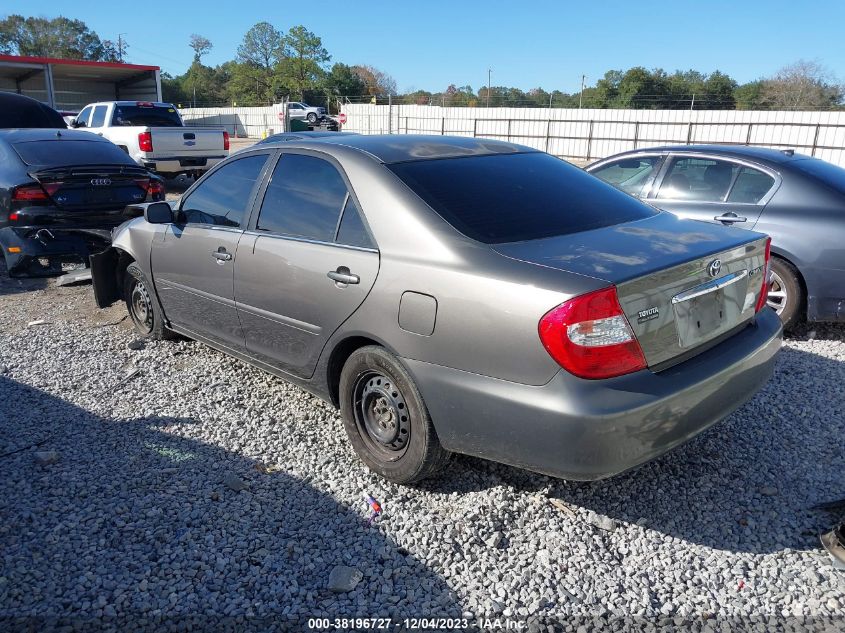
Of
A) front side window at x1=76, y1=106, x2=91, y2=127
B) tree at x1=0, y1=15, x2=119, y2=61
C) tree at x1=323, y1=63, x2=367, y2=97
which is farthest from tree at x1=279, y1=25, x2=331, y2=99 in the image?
front side window at x1=76, y1=106, x2=91, y2=127

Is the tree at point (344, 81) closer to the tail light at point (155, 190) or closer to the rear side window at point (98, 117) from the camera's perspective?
the rear side window at point (98, 117)

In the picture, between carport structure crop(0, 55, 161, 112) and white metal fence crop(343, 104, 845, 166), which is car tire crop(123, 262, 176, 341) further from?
carport structure crop(0, 55, 161, 112)

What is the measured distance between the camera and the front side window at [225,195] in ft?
13.4

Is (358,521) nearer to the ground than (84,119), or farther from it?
nearer to the ground

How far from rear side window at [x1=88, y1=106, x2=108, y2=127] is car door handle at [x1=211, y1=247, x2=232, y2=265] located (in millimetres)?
13254

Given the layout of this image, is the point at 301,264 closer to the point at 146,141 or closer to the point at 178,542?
the point at 178,542

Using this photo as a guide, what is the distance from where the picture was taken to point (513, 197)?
3.35m

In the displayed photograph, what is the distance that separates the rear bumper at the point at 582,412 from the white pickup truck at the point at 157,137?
41.4 feet

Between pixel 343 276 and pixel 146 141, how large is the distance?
12.0m

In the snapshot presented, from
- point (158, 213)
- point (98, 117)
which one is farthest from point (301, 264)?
point (98, 117)

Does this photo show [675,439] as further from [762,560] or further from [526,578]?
[526,578]

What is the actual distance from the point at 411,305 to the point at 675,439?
1247mm

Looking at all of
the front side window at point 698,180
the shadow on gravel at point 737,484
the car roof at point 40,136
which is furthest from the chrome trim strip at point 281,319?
the car roof at point 40,136

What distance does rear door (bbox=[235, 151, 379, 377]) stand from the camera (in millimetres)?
3270
